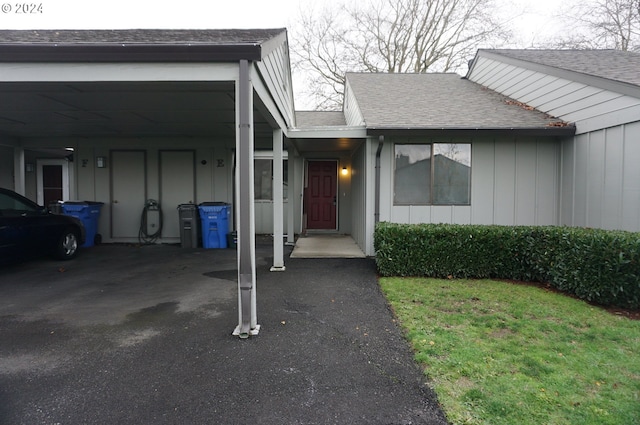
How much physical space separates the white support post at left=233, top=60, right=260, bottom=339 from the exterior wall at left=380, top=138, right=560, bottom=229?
3.91 m

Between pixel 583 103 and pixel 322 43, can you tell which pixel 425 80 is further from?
pixel 322 43

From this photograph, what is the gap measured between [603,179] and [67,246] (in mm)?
9774

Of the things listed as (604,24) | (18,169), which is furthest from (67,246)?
(604,24)

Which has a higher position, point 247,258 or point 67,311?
point 247,258

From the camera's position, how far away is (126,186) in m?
9.02

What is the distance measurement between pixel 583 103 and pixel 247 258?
20.7 ft

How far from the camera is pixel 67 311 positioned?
406 cm

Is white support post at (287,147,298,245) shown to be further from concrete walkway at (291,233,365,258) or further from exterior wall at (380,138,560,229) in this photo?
exterior wall at (380,138,560,229)

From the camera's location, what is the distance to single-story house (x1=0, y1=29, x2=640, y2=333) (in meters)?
3.46

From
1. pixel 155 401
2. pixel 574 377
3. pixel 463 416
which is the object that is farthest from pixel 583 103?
pixel 155 401

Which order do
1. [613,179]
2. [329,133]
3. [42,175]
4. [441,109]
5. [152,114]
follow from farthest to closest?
1. [42,175]
2. [441,109]
3. [329,133]
4. [152,114]
5. [613,179]

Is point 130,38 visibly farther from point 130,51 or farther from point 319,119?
point 319,119

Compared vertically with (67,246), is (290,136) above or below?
above

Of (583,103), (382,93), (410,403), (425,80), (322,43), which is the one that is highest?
(322,43)
